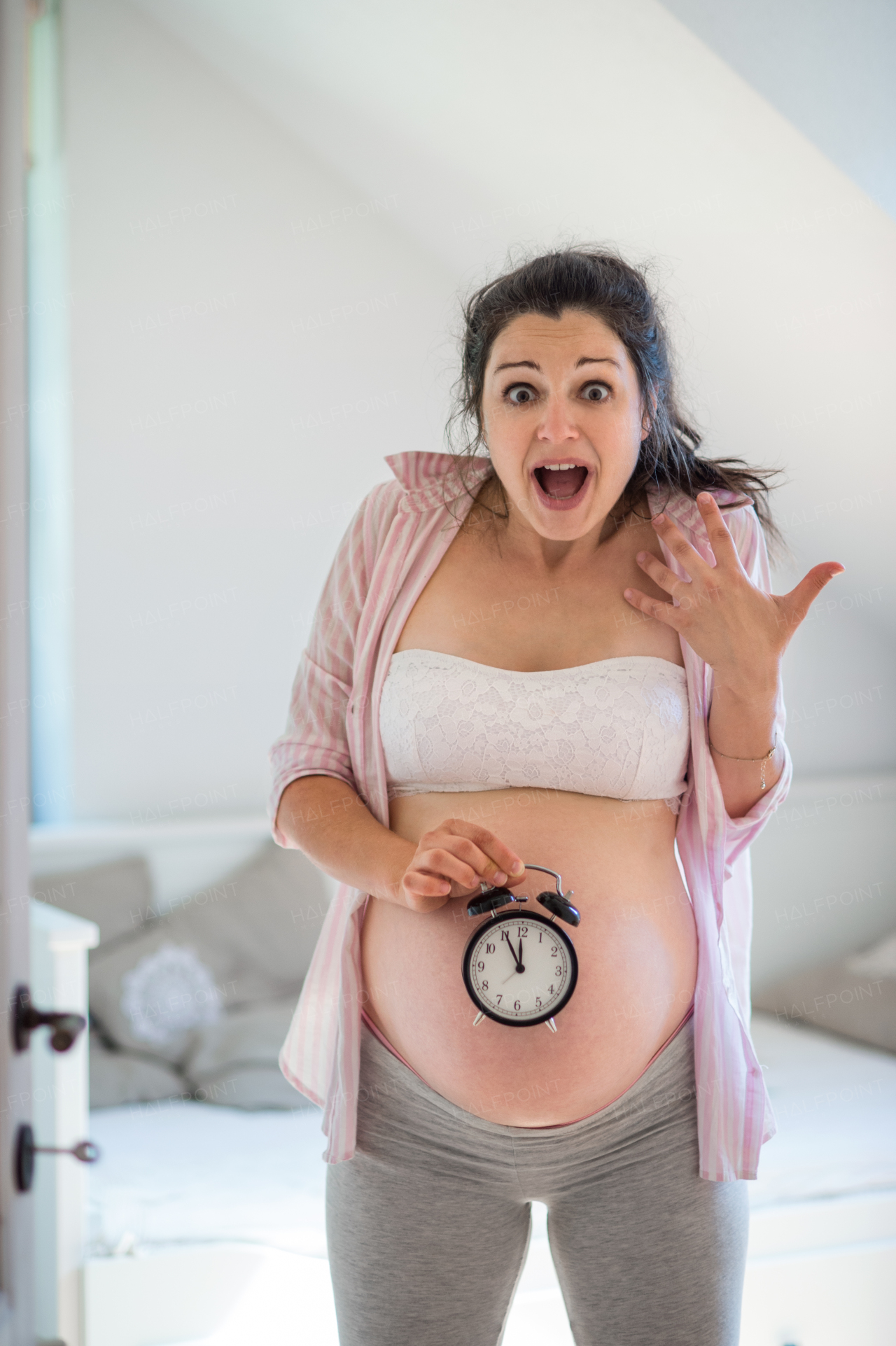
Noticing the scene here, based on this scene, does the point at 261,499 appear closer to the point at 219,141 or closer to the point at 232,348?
the point at 232,348

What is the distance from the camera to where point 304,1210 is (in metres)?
1.67

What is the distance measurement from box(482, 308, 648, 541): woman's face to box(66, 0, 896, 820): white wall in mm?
1131

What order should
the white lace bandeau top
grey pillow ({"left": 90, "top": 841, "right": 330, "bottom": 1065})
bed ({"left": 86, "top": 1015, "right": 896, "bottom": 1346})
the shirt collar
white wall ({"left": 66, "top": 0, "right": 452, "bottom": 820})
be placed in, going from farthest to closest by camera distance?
white wall ({"left": 66, "top": 0, "right": 452, "bottom": 820}) → grey pillow ({"left": 90, "top": 841, "right": 330, "bottom": 1065}) → bed ({"left": 86, "top": 1015, "right": 896, "bottom": 1346}) → the shirt collar → the white lace bandeau top

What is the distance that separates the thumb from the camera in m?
0.94

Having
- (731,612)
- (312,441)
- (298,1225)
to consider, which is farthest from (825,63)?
(298,1225)

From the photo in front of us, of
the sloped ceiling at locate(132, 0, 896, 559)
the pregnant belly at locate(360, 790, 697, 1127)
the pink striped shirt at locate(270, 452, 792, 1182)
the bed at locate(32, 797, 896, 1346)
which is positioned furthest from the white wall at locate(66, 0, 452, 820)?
the pregnant belly at locate(360, 790, 697, 1127)

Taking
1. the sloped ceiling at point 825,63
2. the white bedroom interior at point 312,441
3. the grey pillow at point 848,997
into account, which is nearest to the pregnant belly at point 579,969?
the white bedroom interior at point 312,441

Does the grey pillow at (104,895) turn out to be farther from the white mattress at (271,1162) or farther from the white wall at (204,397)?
the white mattress at (271,1162)

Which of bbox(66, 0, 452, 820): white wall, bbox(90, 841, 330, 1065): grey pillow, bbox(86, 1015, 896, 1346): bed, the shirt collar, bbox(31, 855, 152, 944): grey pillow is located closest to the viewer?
the shirt collar

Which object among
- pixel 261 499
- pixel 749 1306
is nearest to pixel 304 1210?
pixel 749 1306

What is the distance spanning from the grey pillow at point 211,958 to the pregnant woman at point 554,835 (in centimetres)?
118

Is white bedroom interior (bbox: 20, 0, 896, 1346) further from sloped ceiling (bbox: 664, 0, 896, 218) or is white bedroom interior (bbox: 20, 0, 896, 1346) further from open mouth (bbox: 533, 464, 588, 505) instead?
open mouth (bbox: 533, 464, 588, 505)

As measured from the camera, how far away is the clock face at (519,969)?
94cm

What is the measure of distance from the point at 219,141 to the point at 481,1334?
8.84 feet
